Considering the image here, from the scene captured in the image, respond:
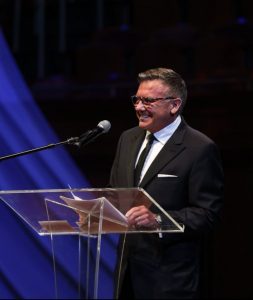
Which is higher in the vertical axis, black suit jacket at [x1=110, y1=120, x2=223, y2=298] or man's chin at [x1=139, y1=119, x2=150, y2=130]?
man's chin at [x1=139, y1=119, x2=150, y2=130]

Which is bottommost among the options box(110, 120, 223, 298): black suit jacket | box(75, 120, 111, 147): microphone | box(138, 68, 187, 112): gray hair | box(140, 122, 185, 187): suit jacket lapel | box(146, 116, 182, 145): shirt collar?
box(110, 120, 223, 298): black suit jacket

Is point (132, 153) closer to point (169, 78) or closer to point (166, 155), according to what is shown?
point (166, 155)

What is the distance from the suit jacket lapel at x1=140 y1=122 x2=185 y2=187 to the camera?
180 centimetres

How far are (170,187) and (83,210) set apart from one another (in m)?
0.33

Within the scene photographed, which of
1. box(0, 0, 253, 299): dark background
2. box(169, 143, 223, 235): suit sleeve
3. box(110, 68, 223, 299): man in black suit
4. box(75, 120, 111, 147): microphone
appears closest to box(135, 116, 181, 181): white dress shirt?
box(110, 68, 223, 299): man in black suit

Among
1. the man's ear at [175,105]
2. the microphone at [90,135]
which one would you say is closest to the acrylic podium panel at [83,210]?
the microphone at [90,135]

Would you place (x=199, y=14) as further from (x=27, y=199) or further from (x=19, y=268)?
(x=27, y=199)

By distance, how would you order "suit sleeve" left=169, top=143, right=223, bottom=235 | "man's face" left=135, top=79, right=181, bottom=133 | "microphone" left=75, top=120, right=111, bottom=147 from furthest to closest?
"man's face" left=135, top=79, right=181, bottom=133, "suit sleeve" left=169, top=143, right=223, bottom=235, "microphone" left=75, top=120, right=111, bottom=147

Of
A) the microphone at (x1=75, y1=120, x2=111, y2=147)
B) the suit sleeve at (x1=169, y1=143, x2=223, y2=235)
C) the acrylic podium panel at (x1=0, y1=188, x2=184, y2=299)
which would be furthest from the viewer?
the suit sleeve at (x1=169, y1=143, x2=223, y2=235)

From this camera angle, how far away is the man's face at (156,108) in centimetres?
183

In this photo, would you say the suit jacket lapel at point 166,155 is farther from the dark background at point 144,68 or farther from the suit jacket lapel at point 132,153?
the dark background at point 144,68

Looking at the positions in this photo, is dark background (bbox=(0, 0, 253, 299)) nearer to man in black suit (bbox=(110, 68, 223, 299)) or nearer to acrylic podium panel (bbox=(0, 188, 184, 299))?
man in black suit (bbox=(110, 68, 223, 299))

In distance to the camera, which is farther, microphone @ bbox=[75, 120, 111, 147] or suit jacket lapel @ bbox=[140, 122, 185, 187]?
suit jacket lapel @ bbox=[140, 122, 185, 187]

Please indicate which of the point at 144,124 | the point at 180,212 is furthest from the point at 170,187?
the point at 144,124
